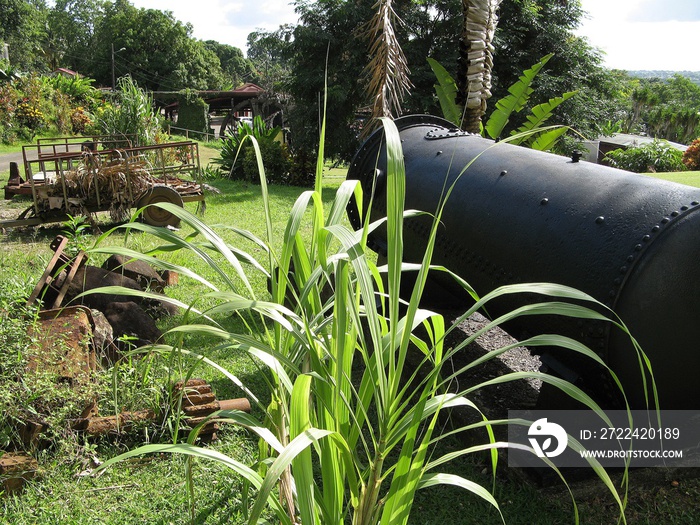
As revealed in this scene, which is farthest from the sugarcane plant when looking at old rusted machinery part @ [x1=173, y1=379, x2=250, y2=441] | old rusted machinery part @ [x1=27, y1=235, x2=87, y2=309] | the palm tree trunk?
the palm tree trunk

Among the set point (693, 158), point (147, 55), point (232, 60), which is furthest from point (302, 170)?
point (232, 60)

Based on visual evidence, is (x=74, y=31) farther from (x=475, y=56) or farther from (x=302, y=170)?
(x=475, y=56)

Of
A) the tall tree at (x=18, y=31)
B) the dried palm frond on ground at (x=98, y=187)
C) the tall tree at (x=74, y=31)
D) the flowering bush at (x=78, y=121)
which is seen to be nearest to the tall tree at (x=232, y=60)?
the tall tree at (x=74, y=31)

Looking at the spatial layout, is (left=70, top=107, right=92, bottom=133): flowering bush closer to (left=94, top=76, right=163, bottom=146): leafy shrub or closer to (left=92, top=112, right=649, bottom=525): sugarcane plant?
(left=94, top=76, right=163, bottom=146): leafy shrub

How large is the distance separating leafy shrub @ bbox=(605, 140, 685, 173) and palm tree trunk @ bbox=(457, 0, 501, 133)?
16296 mm

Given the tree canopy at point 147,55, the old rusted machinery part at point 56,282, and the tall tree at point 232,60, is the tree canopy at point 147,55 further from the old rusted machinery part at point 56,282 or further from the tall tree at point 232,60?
the old rusted machinery part at point 56,282

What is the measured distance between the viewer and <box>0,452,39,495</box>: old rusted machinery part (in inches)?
115

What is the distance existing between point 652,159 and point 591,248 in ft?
69.5

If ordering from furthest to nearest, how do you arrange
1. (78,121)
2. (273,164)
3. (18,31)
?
(18,31), (78,121), (273,164)

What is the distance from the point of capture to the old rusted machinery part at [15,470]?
2.91 meters

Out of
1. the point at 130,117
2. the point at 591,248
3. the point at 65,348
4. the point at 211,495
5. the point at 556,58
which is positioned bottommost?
the point at 211,495

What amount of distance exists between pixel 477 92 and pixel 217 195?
746 cm

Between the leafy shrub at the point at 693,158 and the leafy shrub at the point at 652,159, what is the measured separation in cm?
18

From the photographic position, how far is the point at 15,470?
293cm
